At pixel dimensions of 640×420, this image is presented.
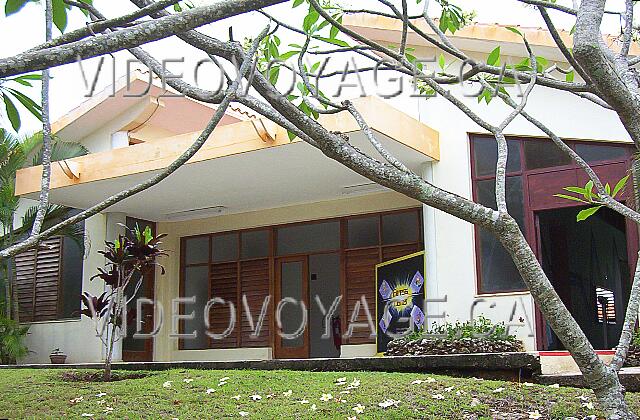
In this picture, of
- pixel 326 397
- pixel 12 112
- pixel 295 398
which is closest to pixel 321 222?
pixel 295 398

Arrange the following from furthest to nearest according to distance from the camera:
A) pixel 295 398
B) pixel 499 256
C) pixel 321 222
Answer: pixel 321 222 < pixel 499 256 < pixel 295 398

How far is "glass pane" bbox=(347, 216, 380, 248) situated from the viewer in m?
13.8

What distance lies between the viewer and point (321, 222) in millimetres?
14438

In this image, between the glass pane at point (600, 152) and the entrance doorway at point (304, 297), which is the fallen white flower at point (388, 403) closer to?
the glass pane at point (600, 152)

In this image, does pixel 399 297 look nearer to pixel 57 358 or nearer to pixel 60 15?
pixel 57 358

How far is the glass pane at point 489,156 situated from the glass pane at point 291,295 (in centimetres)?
418

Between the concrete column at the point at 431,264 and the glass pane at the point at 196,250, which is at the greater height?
the glass pane at the point at 196,250

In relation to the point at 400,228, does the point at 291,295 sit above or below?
below

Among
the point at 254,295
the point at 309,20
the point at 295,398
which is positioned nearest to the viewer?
the point at 309,20

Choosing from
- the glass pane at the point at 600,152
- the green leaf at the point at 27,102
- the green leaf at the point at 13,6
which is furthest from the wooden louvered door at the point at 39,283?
the green leaf at the point at 13,6

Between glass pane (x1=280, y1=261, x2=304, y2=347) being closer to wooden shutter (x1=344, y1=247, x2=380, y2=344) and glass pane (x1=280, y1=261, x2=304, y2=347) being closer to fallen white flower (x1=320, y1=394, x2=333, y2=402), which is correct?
wooden shutter (x1=344, y1=247, x2=380, y2=344)

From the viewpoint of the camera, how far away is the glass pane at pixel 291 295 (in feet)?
48.0

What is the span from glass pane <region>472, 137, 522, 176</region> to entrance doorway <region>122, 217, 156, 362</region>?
624cm

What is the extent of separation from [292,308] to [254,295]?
71 centimetres
